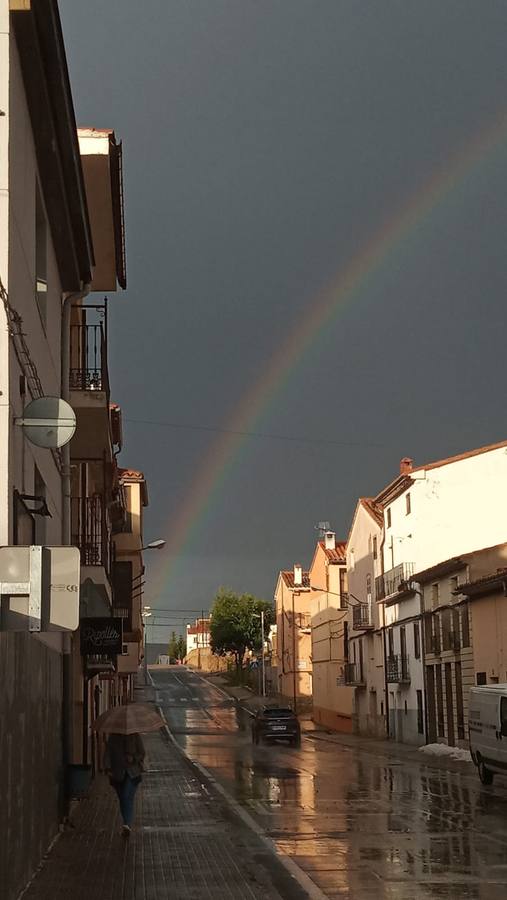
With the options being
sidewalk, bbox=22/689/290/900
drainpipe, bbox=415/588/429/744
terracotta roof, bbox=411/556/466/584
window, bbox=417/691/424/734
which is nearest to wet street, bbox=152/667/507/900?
sidewalk, bbox=22/689/290/900

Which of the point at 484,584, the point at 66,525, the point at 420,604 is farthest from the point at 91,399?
the point at 420,604

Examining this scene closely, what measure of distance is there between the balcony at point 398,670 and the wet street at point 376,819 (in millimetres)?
11831

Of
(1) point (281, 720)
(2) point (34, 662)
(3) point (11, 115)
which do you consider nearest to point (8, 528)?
(2) point (34, 662)

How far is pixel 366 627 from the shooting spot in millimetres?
62125

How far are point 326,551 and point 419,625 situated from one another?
28938 mm

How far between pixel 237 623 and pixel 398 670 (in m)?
62.3

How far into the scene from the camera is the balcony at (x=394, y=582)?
5275 centimetres

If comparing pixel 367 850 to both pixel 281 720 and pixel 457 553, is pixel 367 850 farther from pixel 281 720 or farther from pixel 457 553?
pixel 457 553

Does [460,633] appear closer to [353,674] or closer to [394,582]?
[394,582]

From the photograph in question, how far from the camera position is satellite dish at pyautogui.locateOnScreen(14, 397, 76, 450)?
946cm

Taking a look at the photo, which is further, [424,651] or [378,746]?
[424,651]

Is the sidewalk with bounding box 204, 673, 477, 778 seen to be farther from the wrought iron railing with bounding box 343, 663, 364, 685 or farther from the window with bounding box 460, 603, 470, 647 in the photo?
the window with bounding box 460, 603, 470, 647

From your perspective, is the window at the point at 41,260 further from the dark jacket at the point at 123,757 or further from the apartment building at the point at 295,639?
the apartment building at the point at 295,639

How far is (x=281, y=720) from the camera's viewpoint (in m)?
47.8
